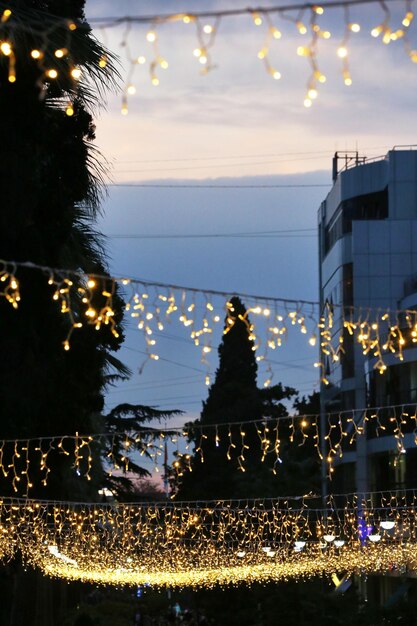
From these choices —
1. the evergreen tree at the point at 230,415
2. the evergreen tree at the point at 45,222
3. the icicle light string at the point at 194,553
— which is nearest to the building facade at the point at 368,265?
the evergreen tree at the point at 230,415

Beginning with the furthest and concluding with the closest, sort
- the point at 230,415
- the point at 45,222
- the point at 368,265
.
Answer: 1. the point at 230,415
2. the point at 368,265
3. the point at 45,222

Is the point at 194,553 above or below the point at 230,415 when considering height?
below

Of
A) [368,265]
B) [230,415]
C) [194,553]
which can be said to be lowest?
[194,553]

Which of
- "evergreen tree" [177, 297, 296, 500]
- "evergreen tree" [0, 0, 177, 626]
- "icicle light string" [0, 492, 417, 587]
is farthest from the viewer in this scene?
"evergreen tree" [177, 297, 296, 500]

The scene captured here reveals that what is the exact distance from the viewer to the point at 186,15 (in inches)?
247

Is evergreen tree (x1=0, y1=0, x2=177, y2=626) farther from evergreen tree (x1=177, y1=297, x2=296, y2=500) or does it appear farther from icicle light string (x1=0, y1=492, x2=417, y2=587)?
evergreen tree (x1=177, y1=297, x2=296, y2=500)

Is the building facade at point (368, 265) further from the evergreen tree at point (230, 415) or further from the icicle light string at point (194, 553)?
the icicle light string at point (194, 553)

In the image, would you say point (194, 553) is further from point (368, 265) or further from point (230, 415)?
point (230, 415)

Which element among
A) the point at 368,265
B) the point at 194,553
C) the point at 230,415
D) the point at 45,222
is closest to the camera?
the point at 45,222

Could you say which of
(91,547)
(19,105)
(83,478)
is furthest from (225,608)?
(19,105)

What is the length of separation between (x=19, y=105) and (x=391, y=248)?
32.6m

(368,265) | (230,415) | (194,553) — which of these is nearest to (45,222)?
(194,553)

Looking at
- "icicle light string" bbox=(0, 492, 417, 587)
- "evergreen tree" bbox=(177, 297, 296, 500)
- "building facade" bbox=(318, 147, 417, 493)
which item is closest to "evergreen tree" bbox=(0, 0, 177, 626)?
"icicle light string" bbox=(0, 492, 417, 587)

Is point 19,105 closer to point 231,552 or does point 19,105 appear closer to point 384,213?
point 231,552
